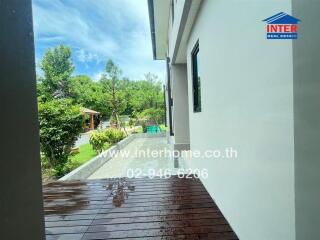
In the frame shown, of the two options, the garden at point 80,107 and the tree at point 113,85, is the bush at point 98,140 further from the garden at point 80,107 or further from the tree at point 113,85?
the tree at point 113,85

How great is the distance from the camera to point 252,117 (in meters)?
1.69

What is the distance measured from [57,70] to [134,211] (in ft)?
83.4

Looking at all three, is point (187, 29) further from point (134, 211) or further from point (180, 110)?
point (134, 211)

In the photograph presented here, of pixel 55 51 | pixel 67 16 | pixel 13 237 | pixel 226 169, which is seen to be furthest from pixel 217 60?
pixel 55 51

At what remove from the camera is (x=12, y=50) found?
3.57 feet

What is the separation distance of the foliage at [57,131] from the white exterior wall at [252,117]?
456 cm

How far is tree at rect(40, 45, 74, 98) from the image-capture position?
23.5 metres

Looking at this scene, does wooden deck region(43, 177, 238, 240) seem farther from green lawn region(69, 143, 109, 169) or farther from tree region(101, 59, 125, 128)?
tree region(101, 59, 125, 128)

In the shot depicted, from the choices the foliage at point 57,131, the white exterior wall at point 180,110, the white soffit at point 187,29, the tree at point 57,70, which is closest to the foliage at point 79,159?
the foliage at point 57,131

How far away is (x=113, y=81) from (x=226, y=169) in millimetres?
14209

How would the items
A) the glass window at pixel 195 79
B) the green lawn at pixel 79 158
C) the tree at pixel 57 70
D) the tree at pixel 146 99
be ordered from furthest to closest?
1. the tree at pixel 57 70
2. the tree at pixel 146 99
3. the green lawn at pixel 79 158
4. the glass window at pixel 195 79

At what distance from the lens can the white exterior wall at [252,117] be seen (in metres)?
1.25

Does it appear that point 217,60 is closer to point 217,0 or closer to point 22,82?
point 217,0

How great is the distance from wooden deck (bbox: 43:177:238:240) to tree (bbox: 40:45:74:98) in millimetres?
20589
